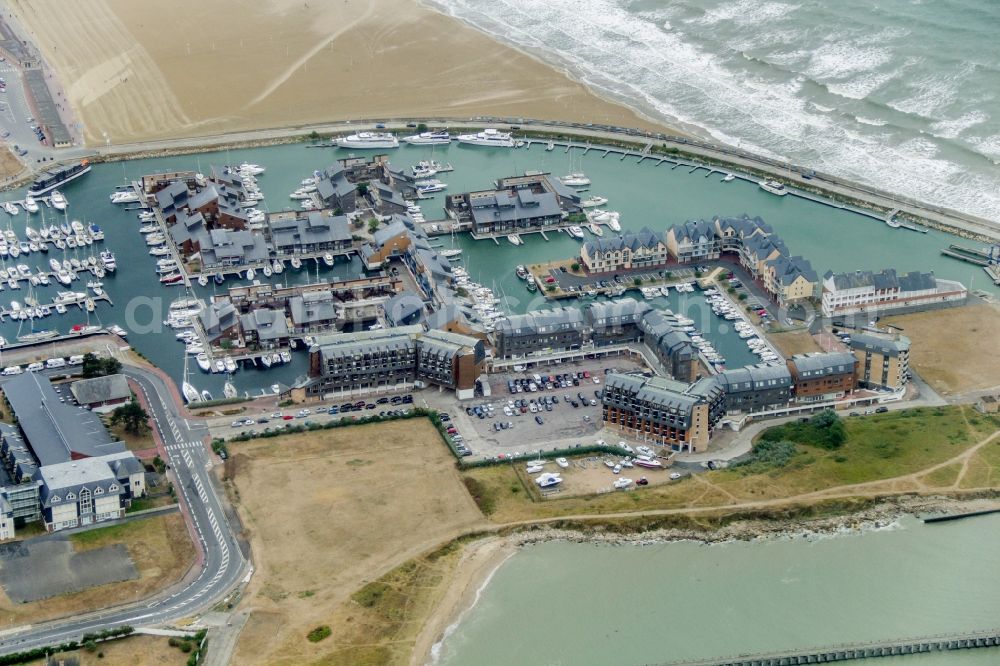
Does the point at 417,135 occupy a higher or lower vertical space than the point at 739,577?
higher

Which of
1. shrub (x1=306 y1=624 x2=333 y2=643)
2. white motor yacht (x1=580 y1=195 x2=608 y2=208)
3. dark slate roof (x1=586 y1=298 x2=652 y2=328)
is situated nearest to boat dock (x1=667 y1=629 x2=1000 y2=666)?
shrub (x1=306 y1=624 x2=333 y2=643)

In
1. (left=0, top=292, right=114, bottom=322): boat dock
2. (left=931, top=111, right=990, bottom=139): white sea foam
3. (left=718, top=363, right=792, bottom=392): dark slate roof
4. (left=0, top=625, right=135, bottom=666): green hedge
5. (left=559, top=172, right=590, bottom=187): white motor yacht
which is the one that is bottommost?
(left=0, top=625, right=135, bottom=666): green hedge

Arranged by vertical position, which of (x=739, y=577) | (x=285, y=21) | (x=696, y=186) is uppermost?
(x=285, y=21)

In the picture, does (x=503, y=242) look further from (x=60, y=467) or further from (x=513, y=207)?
(x=60, y=467)

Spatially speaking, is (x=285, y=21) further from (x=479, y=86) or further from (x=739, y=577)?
(x=739, y=577)

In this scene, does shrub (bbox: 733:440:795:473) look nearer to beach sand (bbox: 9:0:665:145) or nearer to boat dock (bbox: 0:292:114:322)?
boat dock (bbox: 0:292:114:322)

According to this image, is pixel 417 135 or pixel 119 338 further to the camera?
pixel 417 135

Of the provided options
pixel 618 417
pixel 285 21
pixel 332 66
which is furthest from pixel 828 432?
pixel 285 21
